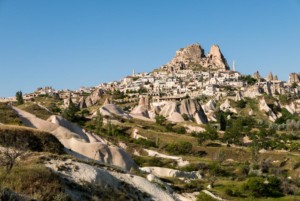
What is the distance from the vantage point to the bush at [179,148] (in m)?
69.9

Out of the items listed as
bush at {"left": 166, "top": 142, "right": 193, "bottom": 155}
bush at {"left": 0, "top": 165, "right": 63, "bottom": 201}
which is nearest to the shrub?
bush at {"left": 166, "top": 142, "right": 193, "bottom": 155}

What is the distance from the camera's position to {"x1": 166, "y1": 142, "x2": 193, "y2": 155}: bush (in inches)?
2753

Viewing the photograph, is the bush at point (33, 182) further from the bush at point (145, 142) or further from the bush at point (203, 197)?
the bush at point (145, 142)

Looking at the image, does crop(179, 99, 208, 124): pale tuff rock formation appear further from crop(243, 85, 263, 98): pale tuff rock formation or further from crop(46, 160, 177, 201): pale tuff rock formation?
crop(46, 160, 177, 201): pale tuff rock formation

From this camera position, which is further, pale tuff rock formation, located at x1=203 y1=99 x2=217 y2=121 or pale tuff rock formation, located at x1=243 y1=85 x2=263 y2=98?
pale tuff rock formation, located at x1=243 y1=85 x2=263 y2=98

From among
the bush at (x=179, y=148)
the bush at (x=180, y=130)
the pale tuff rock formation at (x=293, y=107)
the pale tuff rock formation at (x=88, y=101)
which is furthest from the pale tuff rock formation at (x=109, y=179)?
the pale tuff rock formation at (x=293, y=107)

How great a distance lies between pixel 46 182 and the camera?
19.6m

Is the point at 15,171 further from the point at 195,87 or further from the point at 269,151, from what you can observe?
the point at 195,87

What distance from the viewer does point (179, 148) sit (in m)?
70.6

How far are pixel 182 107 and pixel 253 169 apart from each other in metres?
59.0

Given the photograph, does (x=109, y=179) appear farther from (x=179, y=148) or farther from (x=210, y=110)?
(x=210, y=110)

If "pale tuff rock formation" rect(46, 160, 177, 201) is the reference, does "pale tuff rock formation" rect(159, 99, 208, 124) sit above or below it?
above

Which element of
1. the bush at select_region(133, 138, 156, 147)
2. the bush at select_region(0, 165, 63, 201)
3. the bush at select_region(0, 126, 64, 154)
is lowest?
the bush at select_region(133, 138, 156, 147)

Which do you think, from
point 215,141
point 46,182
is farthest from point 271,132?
point 46,182
